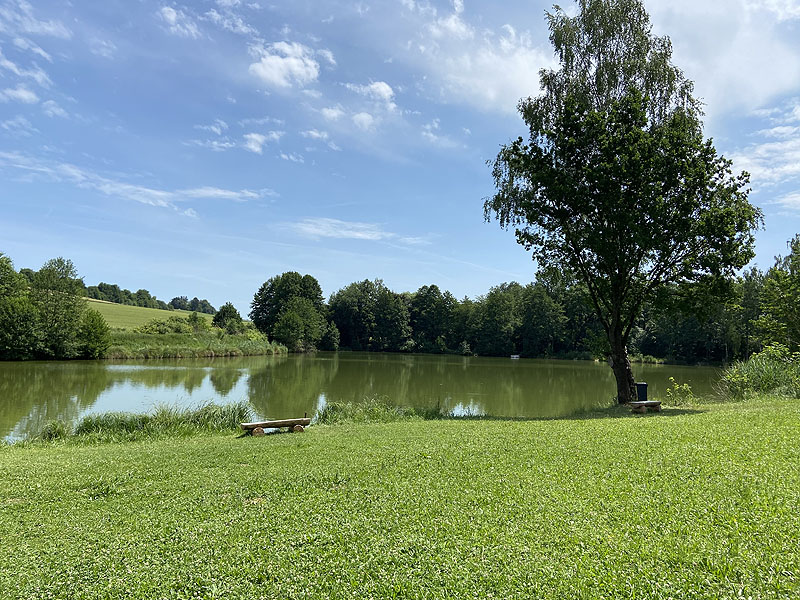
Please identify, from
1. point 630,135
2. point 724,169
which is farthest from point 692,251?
point 630,135

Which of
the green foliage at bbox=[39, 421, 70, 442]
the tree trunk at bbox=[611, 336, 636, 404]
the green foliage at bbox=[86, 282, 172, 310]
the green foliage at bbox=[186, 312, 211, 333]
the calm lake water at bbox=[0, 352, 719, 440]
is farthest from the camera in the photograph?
the green foliage at bbox=[86, 282, 172, 310]

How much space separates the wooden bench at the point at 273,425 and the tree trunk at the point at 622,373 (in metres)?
10.3

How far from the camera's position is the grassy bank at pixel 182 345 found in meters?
45.0

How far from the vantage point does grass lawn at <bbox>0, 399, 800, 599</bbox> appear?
367 cm

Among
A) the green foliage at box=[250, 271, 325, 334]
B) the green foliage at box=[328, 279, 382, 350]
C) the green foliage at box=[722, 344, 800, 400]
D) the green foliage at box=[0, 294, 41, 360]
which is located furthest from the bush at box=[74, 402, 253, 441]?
the green foliage at box=[328, 279, 382, 350]

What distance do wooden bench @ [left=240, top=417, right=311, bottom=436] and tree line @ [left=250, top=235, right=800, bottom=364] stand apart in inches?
1690

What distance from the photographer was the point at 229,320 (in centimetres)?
6594

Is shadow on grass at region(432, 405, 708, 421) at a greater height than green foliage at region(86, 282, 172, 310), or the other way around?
green foliage at region(86, 282, 172, 310)

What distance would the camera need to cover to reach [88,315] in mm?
42625

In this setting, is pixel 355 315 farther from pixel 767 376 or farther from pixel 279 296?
Answer: pixel 767 376

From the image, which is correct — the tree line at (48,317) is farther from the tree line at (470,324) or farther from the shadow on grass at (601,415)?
the shadow on grass at (601,415)

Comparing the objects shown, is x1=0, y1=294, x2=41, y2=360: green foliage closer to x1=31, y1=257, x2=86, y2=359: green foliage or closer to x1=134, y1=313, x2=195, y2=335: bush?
x1=31, y1=257, x2=86, y2=359: green foliage

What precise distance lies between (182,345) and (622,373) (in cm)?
4588

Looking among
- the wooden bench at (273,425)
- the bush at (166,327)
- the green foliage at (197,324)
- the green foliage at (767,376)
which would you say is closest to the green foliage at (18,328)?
the bush at (166,327)
